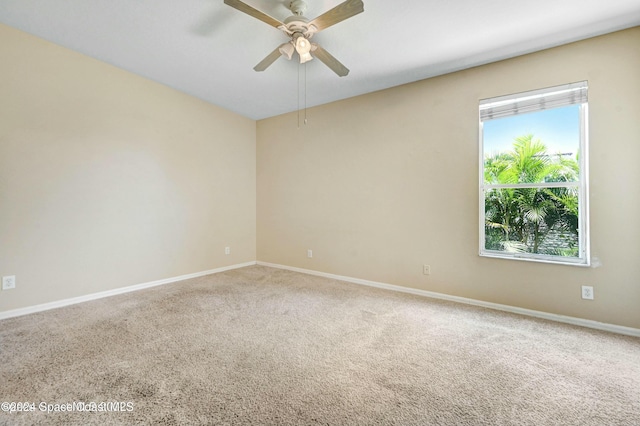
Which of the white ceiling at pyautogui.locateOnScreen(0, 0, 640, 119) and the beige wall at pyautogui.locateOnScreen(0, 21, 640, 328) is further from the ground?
the white ceiling at pyautogui.locateOnScreen(0, 0, 640, 119)

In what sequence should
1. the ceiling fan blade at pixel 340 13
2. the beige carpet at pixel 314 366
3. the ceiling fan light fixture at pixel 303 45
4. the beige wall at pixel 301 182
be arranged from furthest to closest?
the beige wall at pixel 301 182 < the ceiling fan light fixture at pixel 303 45 < the ceiling fan blade at pixel 340 13 < the beige carpet at pixel 314 366

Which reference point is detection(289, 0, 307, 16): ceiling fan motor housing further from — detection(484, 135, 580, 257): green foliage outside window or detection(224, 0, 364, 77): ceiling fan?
detection(484, 135, 580, 257): green foliage outside window

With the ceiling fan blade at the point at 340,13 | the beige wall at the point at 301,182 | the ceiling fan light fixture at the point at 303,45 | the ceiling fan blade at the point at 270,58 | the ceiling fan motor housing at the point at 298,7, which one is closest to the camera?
the ceiling fan blade at the point at 340,13

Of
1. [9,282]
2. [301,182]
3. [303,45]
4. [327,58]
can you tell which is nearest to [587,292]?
[327,58]

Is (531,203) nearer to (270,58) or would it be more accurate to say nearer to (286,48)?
(286,48)

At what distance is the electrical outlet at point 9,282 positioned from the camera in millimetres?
2531

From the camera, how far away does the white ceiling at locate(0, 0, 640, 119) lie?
2154mm

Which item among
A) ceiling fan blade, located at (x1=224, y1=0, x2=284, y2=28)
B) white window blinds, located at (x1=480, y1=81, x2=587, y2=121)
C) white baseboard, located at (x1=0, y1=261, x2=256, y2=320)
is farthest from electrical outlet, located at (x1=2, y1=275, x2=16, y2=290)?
white window blinds, located at (x1=480, y1=81, x2=587, y2=121)

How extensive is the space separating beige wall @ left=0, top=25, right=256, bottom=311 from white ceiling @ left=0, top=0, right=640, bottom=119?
362 millimetres

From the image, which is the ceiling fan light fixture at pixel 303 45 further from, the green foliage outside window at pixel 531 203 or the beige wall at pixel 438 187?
the green foliage outside window at pixel 531 203

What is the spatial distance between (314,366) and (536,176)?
2860 mm

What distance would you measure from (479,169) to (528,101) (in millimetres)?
805

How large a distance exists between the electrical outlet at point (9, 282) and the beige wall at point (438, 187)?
3.06 metres

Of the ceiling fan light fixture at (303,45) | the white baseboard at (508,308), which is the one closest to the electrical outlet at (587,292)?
the white baseboard at (508,308)
